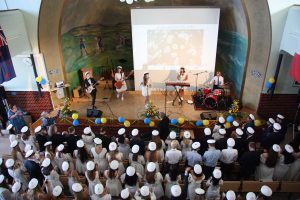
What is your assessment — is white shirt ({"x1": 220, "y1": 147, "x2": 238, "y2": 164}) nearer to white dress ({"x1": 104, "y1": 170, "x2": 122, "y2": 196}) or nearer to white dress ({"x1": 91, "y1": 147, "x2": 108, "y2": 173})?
white dress ({"x1": 104, "y1": 170, "x2": 122, "y2": 196})

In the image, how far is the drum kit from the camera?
9711 mm

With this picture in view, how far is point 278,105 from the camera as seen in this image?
31.1 ft

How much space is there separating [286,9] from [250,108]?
3740mm

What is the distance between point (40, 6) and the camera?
8602 mm

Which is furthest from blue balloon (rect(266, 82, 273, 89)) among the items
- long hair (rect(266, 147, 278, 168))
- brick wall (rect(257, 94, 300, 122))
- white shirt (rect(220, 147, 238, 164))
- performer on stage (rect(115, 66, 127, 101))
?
performer on stage (rect(115, 66, 127, 101))

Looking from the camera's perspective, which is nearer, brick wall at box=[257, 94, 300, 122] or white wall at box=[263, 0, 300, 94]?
white wall at box=[263, 0, 300, 94]

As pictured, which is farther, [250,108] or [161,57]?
[161,57]

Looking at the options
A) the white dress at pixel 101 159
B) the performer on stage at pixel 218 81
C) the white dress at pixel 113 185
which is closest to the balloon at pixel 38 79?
the white dress at pixel 101 159

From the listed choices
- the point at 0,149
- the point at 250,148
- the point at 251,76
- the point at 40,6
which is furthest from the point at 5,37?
the point at 251,76

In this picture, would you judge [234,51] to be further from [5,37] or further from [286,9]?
[5,37]

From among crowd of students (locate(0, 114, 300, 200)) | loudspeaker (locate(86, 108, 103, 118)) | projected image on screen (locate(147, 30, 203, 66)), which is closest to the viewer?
crowd of students (locate(0, 114, 300, 200))

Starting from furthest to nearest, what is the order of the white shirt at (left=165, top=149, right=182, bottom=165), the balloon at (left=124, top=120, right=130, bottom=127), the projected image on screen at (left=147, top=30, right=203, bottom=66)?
the projected image on screen at (left=147, top=30, right=203, bottom=66)
the balloon at (left=124, top=120, right=130, bottom=127)
the white shirt at (left=165, top=149, right=182, bottom=165)

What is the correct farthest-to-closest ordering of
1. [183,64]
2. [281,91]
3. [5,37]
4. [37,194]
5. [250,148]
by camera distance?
[183,64], [281,91], [5,37], [250,148], [37,194]

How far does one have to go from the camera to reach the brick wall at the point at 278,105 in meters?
9.31
